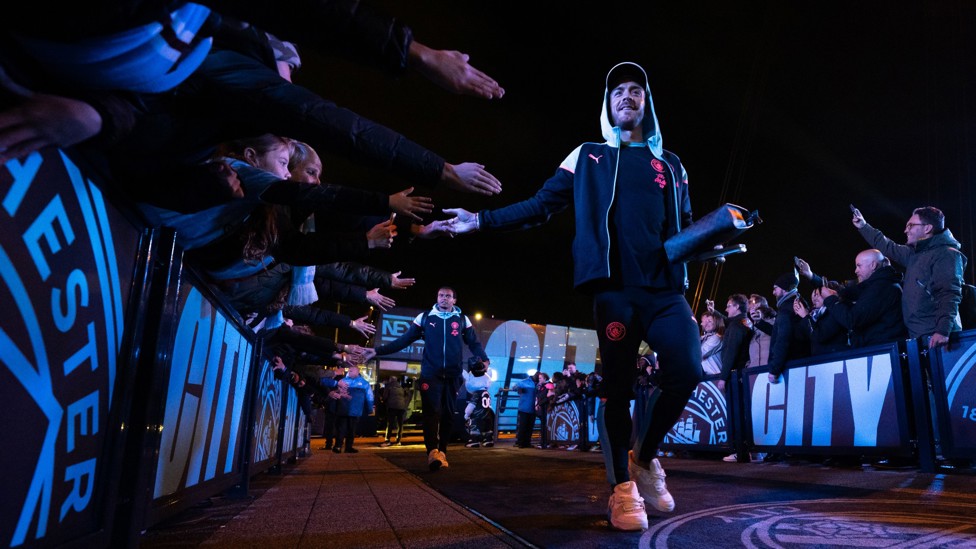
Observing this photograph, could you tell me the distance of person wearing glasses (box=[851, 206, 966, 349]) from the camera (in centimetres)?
529

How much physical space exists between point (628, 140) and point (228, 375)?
2651 mm

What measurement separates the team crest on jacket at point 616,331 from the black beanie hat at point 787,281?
553 centimetres

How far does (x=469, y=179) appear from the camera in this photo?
7.38ft

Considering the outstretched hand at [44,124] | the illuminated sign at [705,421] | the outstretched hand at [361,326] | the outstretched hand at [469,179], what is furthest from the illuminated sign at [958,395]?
the outstretched hand at [44,124]

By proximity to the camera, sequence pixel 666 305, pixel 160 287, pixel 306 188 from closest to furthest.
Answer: pixel 160 287 < pixel 306 188 < pixel 666 305

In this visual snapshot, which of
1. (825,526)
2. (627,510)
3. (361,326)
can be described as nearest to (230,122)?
(627,510)

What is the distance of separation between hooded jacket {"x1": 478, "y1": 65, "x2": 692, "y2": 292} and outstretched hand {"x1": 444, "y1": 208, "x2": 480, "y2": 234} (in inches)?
1.4

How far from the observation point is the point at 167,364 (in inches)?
78.3

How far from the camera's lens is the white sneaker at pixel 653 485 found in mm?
2838

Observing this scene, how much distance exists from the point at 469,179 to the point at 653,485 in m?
1.77

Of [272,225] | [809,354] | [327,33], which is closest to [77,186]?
[327,33]

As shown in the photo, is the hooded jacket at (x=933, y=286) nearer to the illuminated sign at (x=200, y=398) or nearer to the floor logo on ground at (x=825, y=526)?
the floor logo on ground at (x=825, y=526)

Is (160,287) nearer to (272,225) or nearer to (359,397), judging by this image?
(272,225)

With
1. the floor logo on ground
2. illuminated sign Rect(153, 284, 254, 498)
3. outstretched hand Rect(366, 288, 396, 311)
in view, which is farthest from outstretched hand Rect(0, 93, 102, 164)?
outstretched hand Rect(366, 288, 396, 311)
